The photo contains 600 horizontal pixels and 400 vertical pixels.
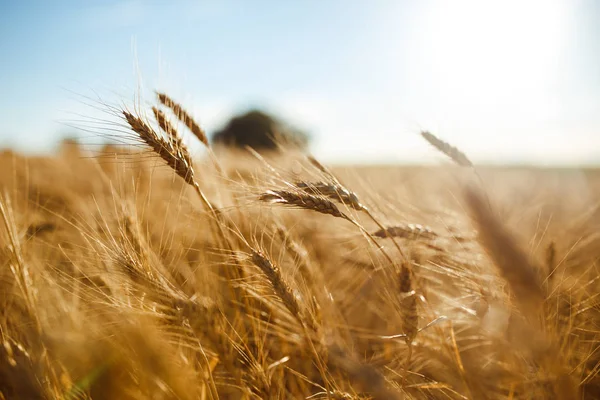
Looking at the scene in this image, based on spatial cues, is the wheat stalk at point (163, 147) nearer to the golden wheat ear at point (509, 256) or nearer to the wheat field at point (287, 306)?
the wheat field at point (287, 306)

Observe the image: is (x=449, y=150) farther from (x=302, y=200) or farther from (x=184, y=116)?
(x=184, y=116)

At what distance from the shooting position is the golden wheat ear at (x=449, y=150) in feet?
5.32

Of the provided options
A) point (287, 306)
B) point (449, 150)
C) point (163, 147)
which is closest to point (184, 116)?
point (163, 147)

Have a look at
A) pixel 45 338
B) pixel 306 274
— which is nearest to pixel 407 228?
pixel 306 274

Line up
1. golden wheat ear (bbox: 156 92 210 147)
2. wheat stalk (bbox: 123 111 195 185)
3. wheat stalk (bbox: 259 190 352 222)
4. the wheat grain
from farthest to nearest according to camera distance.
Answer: golden wheat ear (bbox: 156 92 210 147) → the wheat grain → wheat stalk (bbox: 123 111 195 185) → wheat stalk (bbox: 259 190 352 222)

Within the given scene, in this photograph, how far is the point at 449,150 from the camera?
65.1 inches

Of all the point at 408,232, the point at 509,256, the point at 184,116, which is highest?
the point at 184,116

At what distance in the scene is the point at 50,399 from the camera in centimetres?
95

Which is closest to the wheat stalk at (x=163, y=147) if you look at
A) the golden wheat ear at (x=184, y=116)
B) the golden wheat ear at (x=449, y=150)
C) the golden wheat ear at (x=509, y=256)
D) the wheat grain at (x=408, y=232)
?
the golden wheat ear at (x=184, y=116)

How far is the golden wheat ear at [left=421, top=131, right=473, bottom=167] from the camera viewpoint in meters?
1.62

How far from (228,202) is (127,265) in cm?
99

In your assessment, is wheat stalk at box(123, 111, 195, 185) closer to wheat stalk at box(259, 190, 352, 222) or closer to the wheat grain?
wheat stalk at box(259, 190, 352, 222)

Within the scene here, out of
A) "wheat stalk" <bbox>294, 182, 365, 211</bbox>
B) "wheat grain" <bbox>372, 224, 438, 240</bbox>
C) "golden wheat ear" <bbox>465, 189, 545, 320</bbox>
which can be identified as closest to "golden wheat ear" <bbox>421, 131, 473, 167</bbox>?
"wheat grain" <bbox>372, 224, 438, 240</bbox>

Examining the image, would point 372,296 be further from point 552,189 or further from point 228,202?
point 552,189
